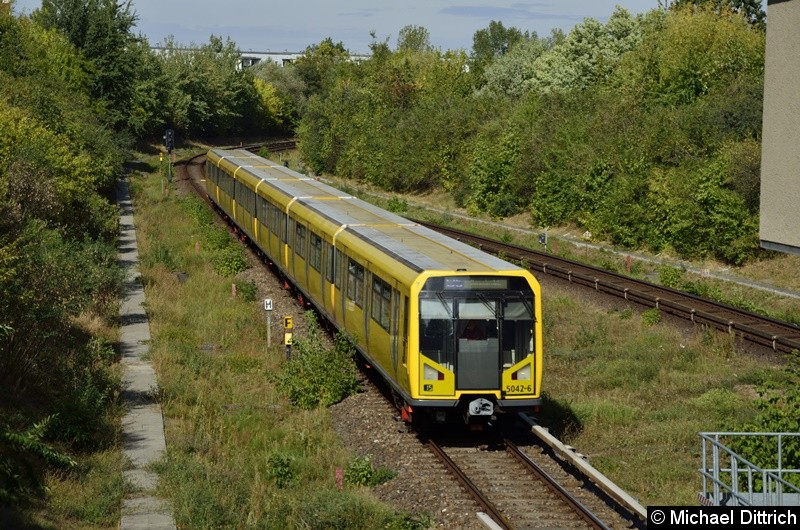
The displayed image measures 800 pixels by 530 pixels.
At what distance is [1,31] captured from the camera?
2346 inches

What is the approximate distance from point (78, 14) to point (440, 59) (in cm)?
3654

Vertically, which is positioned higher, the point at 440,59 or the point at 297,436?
the point at 440,59

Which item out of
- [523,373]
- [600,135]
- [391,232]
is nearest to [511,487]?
[523,373]

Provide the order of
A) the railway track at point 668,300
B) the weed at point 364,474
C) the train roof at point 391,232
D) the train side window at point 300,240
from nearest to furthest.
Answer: the weed at point 364,474
the train roof at point 391,232
the railway track at point 668,300
the train side window at point 300,240

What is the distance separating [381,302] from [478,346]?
103 inches

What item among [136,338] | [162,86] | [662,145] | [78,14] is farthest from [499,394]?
[162,86]

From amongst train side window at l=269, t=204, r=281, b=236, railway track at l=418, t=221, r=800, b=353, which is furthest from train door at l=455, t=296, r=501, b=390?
train side window at l=269, t=204, r=281, b=236

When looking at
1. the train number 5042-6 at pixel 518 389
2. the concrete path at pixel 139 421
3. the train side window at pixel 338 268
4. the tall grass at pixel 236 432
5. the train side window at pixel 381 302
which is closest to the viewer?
the tall grass at pixel 236 432

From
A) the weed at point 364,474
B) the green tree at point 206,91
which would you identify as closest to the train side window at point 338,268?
the weed at point 364,474

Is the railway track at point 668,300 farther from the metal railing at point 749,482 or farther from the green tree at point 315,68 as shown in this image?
the green tree at point 315,68

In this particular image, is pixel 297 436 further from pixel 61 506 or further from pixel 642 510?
pixel 642 510

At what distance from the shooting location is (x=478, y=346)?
16.1 m

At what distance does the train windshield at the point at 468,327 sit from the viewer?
16.1 metres

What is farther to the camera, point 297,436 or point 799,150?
point 297,436
